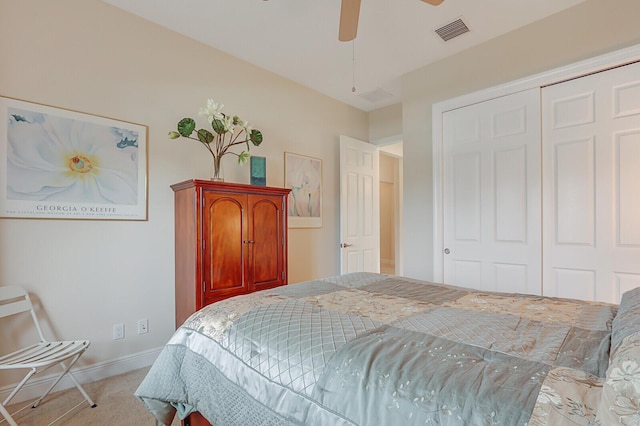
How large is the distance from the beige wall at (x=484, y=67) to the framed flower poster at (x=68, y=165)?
2568mm

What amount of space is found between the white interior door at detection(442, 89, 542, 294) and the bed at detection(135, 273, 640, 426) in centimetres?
137

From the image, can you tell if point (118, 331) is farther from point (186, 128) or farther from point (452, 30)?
point (452, 30)

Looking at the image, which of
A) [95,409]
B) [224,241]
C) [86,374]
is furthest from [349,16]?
[86,374]

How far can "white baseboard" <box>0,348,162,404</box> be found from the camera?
6.58 feet

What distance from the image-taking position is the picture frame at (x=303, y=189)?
3623mm

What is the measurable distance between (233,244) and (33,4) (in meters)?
2.10

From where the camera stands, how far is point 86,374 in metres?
2.25

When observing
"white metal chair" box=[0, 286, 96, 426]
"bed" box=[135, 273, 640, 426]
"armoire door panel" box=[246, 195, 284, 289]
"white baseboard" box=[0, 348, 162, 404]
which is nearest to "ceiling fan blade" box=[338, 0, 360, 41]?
"armoire door panel" box=[246, 195, 284, 289]

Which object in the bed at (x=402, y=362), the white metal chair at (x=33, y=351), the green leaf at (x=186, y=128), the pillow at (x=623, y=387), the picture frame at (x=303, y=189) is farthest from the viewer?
the picture frame at (x=303, y=189)

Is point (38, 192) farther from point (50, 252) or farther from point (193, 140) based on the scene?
point (193, 140)

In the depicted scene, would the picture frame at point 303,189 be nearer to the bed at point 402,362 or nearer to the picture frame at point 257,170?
the picture frame at point 257,170

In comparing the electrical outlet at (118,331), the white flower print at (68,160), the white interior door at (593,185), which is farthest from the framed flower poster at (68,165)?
the white interior door at (593,185)

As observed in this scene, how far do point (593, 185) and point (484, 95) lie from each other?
1.14 meters

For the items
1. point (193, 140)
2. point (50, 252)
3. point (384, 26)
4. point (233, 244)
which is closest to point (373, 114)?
point (384, 26)
